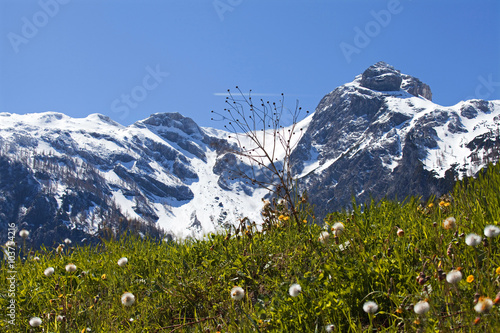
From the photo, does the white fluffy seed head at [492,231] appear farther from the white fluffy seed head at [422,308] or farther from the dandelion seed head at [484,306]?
the white fluffy seed head at [422,308]

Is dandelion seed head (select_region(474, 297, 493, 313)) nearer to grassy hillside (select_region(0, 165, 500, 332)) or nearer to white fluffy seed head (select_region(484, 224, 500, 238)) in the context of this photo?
grassy hillside (select_region(0, 165, 500, 332))

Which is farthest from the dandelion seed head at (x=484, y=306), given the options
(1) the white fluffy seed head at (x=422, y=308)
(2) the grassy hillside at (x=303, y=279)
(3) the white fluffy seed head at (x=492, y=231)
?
(3) the white fluffy seed head at (x=492, y=231)

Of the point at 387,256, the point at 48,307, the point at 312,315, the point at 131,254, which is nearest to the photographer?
the point at 312,315

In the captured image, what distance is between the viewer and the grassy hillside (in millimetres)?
2771

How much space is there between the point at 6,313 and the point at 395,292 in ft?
14.2

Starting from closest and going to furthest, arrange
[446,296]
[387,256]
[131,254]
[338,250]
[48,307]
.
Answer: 1. [446,296]
2. [387,256]
3. [338,250]
4. [48,307]
5. [131,254]

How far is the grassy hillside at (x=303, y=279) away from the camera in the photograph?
9.09 ft

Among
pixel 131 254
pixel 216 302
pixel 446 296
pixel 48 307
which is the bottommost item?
pixel 446 296

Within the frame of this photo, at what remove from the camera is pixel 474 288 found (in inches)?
108

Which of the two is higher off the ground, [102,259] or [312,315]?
[102,259]

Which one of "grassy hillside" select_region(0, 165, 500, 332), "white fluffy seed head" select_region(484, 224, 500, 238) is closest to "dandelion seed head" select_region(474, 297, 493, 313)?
"grassy hillside" select_region(0, 165, 500, 332)

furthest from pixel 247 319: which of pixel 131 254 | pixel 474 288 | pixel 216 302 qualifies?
pixel 131 254

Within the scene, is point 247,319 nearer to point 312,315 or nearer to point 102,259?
point 312,315

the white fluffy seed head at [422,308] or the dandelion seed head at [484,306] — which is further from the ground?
the white fluffy seed head at [422,308]
